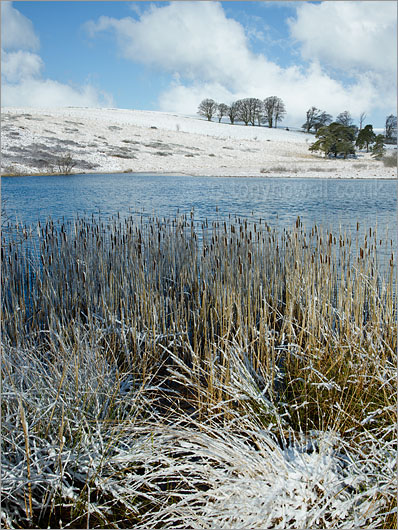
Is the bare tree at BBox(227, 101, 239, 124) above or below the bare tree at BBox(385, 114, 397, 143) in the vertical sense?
above

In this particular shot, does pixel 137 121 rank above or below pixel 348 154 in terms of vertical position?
above

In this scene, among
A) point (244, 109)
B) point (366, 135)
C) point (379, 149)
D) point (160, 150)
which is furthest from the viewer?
point (244, 109)

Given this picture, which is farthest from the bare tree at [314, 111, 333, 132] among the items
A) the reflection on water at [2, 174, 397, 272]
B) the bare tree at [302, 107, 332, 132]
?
the reflection on water at [2, 174, 397, 272]

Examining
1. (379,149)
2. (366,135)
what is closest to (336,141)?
(366,135)

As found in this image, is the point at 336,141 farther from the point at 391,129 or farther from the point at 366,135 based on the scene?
the point at 391,129

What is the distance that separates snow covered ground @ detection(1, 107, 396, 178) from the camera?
15875mm

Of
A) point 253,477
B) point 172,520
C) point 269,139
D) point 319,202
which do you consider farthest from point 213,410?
point 269,139

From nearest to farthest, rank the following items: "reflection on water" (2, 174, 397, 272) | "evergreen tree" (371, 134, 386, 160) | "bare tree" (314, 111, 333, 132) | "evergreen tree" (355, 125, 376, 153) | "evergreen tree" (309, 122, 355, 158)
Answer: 1. "reflection on water" (2, 174, 397, 272)
2. "evergreen tree" (371, 134, 386, 160)
3. "evergreen tree" (355, 125, 376, 153)
4. "evergreen tree" (309, 122, 355, 158)
5. "bare tree" (314, 111, 333, 132)

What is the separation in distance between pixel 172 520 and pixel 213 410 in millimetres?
626

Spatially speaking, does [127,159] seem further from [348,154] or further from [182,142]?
[348,154]

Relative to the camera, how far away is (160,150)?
20.5 metres

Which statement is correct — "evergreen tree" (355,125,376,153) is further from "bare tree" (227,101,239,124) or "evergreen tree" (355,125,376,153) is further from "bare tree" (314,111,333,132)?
"bare tree" (227,101,239,124)

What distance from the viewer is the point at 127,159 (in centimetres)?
1848

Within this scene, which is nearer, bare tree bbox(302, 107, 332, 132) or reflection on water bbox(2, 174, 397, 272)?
reflection on water bbox(2, 174, 397, 272)
